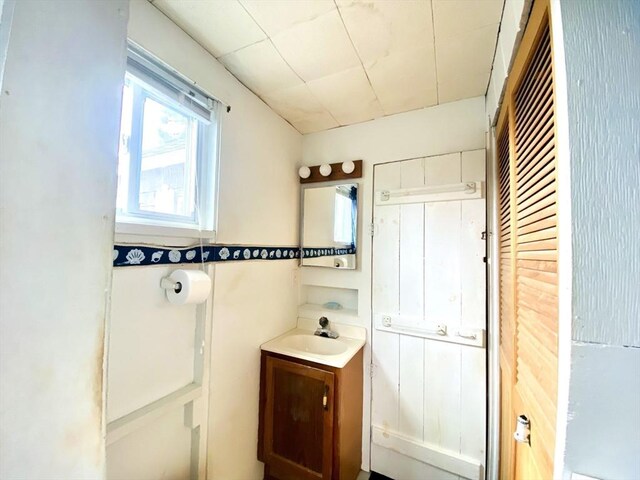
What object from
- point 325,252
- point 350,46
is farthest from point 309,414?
point 350,46

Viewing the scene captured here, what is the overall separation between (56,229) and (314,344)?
1.69 meters

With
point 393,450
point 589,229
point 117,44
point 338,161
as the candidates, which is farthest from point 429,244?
point 117,44

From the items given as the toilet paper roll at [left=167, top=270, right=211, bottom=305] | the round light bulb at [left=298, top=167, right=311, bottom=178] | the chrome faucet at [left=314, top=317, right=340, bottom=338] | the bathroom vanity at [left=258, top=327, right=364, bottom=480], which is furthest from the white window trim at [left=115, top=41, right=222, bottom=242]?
the chrome faucet at [left=314, top=317, right=340, bottom=338]

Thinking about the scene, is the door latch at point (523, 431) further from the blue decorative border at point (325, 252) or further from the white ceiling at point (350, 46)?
the white ceiling at point (350, 46)

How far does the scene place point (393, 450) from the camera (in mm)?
1645

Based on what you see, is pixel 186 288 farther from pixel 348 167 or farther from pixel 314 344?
pixel 348 167

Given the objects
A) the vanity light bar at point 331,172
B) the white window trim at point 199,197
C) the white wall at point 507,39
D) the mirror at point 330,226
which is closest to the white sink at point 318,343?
the mirror at point 330,226

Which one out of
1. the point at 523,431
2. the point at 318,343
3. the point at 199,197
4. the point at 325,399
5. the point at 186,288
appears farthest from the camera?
the point at 318,343

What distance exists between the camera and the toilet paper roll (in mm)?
1040

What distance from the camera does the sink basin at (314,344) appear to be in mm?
1751

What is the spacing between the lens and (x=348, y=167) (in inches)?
72.7

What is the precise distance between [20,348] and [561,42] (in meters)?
0.99

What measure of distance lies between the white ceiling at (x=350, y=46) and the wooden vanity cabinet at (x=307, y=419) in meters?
1.63

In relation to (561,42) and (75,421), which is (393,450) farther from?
(561,42)
